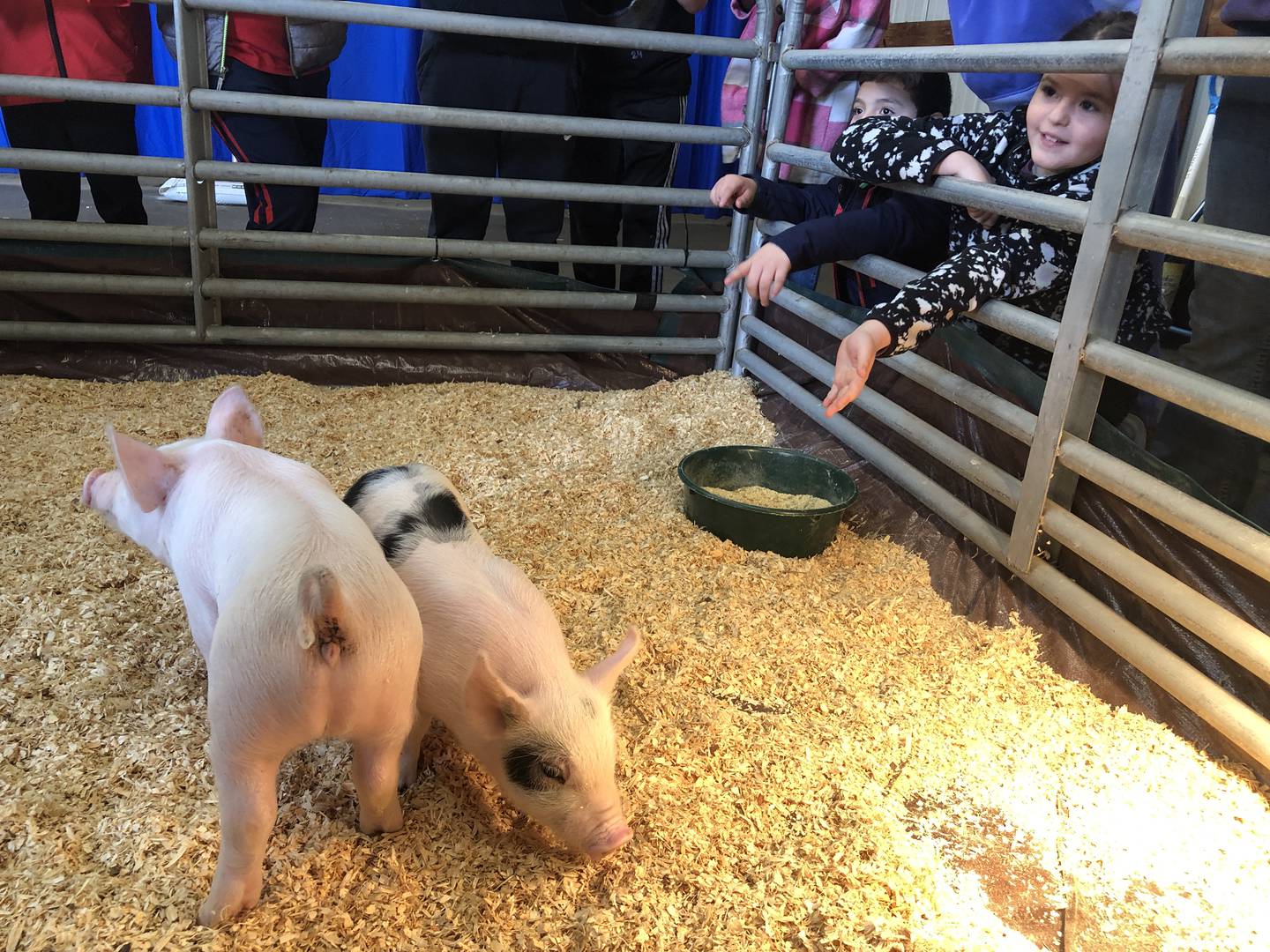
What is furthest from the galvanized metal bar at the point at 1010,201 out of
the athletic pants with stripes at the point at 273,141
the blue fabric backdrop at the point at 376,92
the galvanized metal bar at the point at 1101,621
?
the blue fabric backdrop at the point at 376,92

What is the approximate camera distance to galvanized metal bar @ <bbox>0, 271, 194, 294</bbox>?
11.9 ft

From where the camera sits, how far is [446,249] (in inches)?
153

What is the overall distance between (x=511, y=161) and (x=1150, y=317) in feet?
8.36

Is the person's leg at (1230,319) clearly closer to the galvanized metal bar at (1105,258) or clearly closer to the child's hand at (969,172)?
the child's hand at (969,172)

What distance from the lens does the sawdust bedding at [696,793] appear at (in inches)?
61.3

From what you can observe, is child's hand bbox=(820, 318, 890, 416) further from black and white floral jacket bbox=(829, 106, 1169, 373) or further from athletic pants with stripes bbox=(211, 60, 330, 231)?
athletic pants with stripes bbox=(211, 60, 330, 231)

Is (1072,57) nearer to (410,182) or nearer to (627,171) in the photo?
(410,182)

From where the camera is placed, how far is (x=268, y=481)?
1.67 meters

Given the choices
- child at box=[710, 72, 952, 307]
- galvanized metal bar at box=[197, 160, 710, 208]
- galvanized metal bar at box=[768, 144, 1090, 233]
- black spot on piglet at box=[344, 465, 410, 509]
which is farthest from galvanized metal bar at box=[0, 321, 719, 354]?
black spot on piglet at box=[344, 465, 410, 509]

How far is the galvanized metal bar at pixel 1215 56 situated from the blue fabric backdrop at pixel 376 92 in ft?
21.5

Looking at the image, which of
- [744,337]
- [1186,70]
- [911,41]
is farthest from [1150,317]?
[911,41]

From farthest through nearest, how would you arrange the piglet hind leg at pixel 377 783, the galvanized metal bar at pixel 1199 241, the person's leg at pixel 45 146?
the person's leg at pixel 45 146 < the galvanized metal bar at pixel 1199 241 < the piglet hind leg at pixel 377 783

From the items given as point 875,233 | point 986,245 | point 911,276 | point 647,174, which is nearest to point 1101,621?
point 986,245

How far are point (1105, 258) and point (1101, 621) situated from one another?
801 mm
